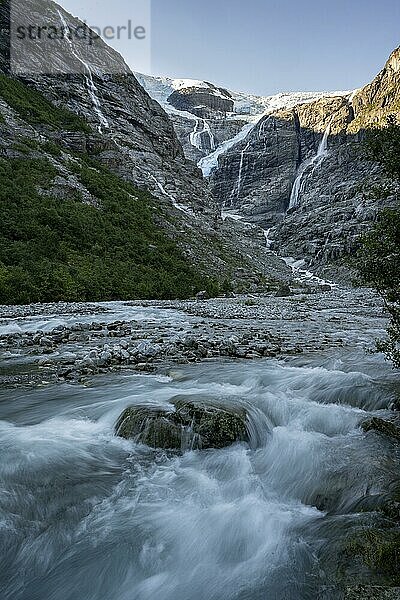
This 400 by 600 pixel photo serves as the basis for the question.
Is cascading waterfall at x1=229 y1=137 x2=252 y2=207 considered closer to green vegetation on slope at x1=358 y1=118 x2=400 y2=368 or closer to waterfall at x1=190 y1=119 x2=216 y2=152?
waterfall at x1=190 y1=119 x2=216 y2=152

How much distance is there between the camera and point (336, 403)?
7.77 meters

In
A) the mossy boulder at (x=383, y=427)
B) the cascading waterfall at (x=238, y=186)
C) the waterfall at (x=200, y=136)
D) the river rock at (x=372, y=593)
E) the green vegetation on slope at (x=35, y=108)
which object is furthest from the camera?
the waterfall at (x=200, y=136)

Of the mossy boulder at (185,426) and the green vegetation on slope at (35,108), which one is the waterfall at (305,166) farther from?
the mossy boulder at (185,426)

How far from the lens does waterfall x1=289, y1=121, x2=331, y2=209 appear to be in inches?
4653

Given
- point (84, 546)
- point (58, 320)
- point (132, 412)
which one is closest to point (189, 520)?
point (84, 546)

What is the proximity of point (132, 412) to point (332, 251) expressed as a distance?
7107 centimetres

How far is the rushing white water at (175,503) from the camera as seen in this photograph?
12.8 feet

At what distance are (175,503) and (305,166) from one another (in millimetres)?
129542

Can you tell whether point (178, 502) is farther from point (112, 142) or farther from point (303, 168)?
point (303, 168)

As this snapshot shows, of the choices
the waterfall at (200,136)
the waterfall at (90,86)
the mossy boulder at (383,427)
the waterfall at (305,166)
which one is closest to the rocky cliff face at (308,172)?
the waterfall at (305,166)

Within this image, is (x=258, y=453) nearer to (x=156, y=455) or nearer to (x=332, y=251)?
(x=156, y=455)

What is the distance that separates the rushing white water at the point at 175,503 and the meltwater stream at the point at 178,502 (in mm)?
14

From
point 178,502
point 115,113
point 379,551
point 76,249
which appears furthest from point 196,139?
point 379,551

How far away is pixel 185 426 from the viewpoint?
602cm
